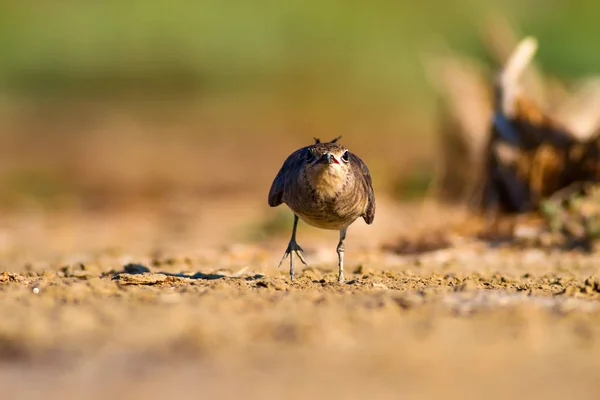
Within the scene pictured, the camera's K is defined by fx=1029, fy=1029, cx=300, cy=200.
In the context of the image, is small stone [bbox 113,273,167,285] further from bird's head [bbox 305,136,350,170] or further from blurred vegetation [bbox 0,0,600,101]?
blurred vegetation [bbox 0,0,600,101]

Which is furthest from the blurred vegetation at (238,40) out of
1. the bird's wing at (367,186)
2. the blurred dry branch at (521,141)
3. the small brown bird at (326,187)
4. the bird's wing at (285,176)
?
the small brown bird at (326,187)

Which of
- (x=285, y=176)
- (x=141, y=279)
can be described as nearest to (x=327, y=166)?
(x=285, y=176)

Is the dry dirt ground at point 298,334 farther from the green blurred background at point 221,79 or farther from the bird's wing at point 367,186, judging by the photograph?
the green blurred background at point 221,79

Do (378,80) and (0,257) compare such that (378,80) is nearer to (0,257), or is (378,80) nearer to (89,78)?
(89,78)

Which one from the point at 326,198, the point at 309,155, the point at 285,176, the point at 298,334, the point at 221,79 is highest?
the point at 221,79

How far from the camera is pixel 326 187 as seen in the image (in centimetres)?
577

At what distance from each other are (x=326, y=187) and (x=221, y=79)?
14.9 m

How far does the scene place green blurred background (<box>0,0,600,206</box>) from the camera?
1571 centimetres

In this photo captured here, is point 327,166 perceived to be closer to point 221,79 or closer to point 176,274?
point 176,274

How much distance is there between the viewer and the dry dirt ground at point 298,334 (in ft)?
11.1

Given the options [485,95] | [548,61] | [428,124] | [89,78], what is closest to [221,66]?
[89,78]

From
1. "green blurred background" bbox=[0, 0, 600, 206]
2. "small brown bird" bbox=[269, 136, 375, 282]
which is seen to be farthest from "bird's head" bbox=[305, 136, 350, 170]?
"green blurred background" bbox=[0, 0, 600, 206]

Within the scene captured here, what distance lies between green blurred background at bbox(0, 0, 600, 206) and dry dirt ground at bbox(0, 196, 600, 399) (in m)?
8.57

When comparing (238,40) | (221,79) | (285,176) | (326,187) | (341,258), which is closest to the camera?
(326,187)
